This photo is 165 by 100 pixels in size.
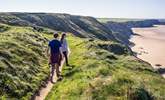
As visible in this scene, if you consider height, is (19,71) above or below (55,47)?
below

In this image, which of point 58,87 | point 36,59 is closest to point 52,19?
point 36,59

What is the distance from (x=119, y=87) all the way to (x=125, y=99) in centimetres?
203

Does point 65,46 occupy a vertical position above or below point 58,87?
above

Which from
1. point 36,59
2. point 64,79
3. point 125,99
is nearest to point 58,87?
point 64,79

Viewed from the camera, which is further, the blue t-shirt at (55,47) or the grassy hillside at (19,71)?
the blue t-shirt at (55,47)

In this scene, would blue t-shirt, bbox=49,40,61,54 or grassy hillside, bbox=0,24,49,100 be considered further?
blue t-shirt, bbox=49,40,61,54

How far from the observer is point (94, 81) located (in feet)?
79.4

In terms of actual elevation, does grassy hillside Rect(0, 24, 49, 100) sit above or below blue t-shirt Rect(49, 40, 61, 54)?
below

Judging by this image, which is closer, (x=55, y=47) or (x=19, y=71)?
(x=55, y=47)

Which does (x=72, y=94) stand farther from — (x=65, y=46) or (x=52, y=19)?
(x=52, y=19)

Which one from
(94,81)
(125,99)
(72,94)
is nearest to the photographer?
(125,99)

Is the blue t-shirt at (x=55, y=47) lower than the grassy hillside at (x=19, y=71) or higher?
higher

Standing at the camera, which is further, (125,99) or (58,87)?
(58,87)

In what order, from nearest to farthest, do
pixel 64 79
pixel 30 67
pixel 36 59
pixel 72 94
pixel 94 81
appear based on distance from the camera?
pixel 72 94 → pixel 94 81 → pixel 64 79 → pixel 30 67 → pixel 36 59
